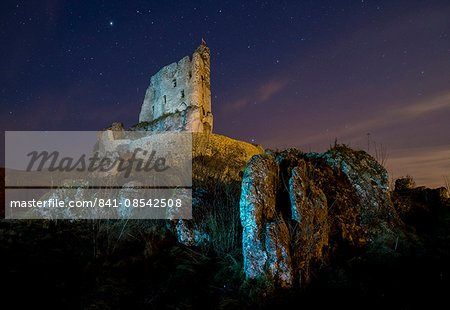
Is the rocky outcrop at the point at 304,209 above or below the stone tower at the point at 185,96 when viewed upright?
below

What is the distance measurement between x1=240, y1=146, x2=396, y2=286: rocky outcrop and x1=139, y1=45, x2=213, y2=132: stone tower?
19578 millimetres

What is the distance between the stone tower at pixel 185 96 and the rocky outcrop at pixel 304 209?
64.2ft

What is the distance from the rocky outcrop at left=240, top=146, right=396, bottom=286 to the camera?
10.3 feet

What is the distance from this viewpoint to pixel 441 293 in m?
2.51

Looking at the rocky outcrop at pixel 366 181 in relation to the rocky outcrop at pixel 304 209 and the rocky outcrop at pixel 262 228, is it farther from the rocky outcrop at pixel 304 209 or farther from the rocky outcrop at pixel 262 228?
the rocky outcrop at pixel 262 228

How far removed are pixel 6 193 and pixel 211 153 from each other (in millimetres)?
12569

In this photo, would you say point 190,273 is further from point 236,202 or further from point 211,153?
point 211,153

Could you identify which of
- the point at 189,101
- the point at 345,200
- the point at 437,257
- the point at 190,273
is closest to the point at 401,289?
the point at 437,257

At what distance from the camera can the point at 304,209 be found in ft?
11.9

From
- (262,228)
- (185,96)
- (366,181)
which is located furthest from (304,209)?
(185,96)

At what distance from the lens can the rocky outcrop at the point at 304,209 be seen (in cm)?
313

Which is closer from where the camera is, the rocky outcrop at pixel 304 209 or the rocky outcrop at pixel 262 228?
the rocky outcrop at pixel 262 228

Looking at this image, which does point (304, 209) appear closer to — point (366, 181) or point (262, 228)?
point (262, 228)

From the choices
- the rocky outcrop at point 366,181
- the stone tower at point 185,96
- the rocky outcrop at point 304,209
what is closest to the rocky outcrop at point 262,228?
the rocky outcrop at point 304,209
